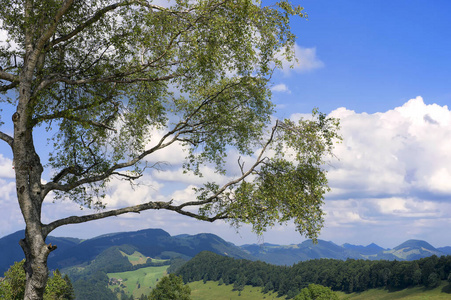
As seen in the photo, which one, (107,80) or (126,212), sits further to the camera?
(126,212)

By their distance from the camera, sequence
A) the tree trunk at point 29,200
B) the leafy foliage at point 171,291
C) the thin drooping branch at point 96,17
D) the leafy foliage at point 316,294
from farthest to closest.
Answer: the leafy foliage at point 316,294 < the leafy foliage at point 171,291 < the thin drooping branch at point 96,17 < the tree trunk at point 29,200

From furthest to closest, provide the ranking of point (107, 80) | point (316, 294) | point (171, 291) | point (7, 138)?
1. point (316, 294)
2. point (171, 291)
3. point (107, 80)
4. point (7, 138)

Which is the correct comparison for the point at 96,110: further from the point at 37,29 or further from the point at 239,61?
the point at 239,61

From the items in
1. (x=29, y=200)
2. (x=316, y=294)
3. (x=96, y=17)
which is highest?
(x=96, y=17)

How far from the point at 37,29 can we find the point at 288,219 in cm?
1515

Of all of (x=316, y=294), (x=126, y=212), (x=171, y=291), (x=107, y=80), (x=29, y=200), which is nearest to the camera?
(x=29, y=200)

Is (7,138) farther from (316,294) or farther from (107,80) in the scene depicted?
(316,294)

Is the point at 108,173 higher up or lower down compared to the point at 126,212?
higher up

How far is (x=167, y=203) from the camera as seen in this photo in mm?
18156

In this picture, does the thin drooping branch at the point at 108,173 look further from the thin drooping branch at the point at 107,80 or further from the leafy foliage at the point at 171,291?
the leafy foliage at the point at 171,291

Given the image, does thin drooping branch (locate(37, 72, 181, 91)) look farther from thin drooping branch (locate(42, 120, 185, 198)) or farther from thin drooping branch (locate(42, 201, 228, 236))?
thin drooping branch (locate(42, 201, 228, 236))

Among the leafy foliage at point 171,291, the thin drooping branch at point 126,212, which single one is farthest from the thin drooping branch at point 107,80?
the leafy foliage at point 171,291

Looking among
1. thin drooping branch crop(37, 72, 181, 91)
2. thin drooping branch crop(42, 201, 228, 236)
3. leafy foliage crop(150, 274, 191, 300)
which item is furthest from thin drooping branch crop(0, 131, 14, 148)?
leafy foliage crop(150, 274, 191, 300)

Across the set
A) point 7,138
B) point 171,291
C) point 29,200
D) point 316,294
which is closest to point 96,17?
point 7,138
